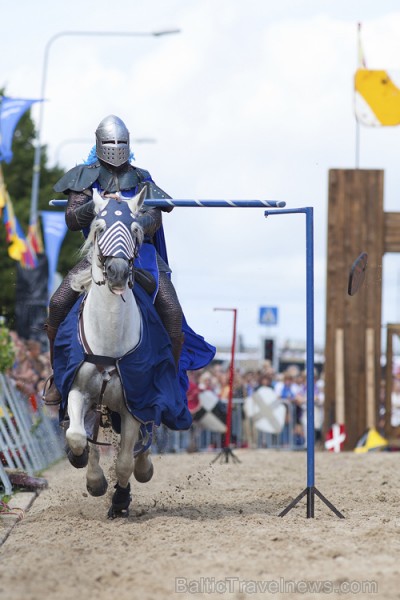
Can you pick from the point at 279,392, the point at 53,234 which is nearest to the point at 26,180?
the point at 53,234

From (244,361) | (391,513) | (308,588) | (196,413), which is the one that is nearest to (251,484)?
(391,513)

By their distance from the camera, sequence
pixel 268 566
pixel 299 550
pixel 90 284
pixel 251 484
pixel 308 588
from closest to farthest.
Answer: pixel 308 588
pixel 268 566
pixel 299 550
pixel 90 284
pixel 251 484

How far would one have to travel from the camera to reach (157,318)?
8625 millimetres

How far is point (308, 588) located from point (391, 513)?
11.3ft

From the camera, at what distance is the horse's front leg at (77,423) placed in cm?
812

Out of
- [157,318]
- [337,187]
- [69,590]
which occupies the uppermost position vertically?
[337,187]

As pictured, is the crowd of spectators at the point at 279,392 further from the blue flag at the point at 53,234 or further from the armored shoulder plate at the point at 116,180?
the armored shoulder plate at the point at 116,180

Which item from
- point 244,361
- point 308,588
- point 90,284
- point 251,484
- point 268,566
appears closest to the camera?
point 308,588

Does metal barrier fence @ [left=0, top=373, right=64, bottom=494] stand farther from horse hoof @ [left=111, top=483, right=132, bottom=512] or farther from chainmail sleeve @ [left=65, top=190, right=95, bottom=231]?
chainmail sleeve @ [left=65, top=190, right=95, bottom=231]

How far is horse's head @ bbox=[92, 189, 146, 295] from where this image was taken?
7.50 meters

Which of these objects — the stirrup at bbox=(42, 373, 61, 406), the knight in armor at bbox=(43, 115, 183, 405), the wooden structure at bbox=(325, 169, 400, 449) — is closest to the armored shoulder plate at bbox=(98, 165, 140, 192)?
the knight in armor at bbox=(43, 115, 183, 405)

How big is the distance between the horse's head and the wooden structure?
41.0 ft

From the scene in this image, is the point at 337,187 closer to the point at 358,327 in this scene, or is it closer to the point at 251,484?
the point at 358,327

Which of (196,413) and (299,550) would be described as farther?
(196,413)
